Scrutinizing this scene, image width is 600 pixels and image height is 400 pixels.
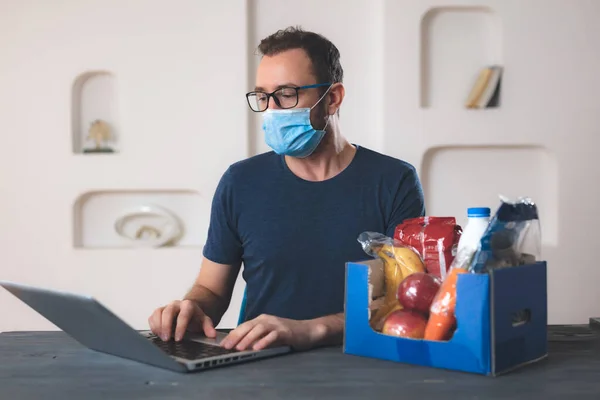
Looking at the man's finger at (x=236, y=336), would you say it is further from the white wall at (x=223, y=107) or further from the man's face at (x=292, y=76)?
the white wall at (x=223, y=107)

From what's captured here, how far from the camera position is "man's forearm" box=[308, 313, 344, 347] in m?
1.42

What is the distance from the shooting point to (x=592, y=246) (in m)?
3.42

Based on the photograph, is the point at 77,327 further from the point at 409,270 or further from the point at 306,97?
the point at 306,97

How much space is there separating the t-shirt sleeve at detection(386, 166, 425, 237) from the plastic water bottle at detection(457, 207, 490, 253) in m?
0.68

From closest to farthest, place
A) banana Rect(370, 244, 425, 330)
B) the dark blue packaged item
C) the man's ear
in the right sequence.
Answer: the dark blue packaged item < banana Rect(370, 244, 425, 330) < the man's ear

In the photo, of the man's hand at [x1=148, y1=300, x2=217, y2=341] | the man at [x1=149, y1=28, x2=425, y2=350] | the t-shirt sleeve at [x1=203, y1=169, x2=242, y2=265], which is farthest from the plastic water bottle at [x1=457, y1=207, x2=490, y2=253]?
the t-shirt sleeve at [x1=203, y1=169, x2=242, y2=265]

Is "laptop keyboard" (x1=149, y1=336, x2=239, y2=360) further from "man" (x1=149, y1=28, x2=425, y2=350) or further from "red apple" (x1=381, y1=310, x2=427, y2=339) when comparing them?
"man" (x1=149, y1=28, x2=425, y2=350)

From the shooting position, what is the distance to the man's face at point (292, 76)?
76.0 inches

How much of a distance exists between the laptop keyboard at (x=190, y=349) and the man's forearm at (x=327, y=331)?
0.16 m

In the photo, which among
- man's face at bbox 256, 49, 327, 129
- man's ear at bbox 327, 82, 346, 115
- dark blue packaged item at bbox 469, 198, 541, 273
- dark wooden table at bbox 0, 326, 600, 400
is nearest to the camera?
dark wooden table at bbox 0, 326, 600, 400

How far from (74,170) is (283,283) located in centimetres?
174

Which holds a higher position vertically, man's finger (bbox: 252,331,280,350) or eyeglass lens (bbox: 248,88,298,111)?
eyeglass lens (bbox: 248,88,298,111)

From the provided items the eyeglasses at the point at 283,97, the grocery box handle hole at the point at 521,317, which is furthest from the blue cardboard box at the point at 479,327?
the eyeglasses at the point at 283,97

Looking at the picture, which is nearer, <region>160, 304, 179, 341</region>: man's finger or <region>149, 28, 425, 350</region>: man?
<region>160, 304, 179, 341</region>: man's finger
